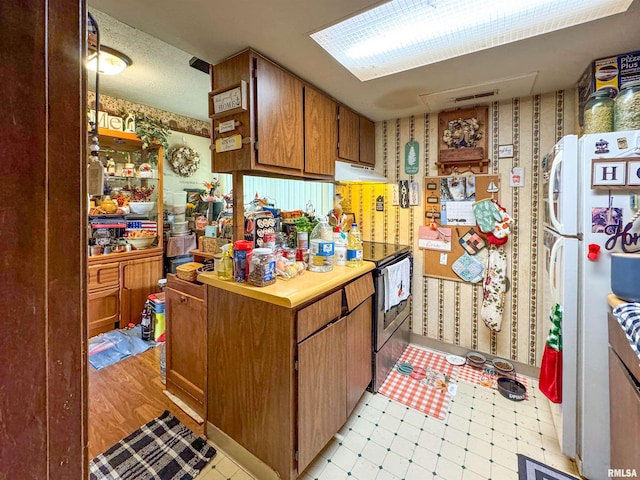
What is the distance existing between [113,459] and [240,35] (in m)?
2.31

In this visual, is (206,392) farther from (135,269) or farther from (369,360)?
(135,269)

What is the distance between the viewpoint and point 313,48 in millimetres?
1510

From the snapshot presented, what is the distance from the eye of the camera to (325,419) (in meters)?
1.49

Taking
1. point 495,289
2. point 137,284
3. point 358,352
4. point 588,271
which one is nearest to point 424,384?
point 358,352

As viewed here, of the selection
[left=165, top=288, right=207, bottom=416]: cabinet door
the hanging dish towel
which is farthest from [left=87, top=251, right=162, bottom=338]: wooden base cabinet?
the hanging dish towel

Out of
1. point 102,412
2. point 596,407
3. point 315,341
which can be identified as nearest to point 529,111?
point 596,407

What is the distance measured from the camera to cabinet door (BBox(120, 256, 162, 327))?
116 inches

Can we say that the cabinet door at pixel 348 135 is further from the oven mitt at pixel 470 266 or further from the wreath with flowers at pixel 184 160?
the wreath with flowers at pixel 184 160

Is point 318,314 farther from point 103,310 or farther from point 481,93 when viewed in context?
point 103,310

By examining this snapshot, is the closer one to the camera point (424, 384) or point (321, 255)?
point (321, 255)

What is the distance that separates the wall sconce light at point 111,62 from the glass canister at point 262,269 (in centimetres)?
193

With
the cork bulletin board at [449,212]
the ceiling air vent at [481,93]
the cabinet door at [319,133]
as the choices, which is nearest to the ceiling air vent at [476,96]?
the ceiling air vent at [481,93]

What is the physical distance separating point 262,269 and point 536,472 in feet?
5.77

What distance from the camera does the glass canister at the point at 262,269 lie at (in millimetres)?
1373
